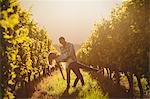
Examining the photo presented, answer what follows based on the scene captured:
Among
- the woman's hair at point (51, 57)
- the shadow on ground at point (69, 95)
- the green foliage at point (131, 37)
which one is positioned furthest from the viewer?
the woman's hair at point (51, 57)

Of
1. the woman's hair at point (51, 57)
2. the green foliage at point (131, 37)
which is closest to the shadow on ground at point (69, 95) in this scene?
the woman's hair at point (51, 57)

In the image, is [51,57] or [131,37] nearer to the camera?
[131,37]

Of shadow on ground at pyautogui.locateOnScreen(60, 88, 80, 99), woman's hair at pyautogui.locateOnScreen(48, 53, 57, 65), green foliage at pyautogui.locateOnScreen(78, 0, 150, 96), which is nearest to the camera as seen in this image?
green foliage at pyautogui.locateOnScreen(78, 0, 150, 96)

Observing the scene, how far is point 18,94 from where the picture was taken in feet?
48.8

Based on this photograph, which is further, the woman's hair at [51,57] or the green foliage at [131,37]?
the woman's hair at [51,57]

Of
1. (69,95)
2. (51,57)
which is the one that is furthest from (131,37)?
(51,57)

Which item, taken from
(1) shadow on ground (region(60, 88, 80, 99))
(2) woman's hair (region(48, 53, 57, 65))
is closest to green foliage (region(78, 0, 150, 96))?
(1) shadow on ground (region(60, 88, 80, 99))

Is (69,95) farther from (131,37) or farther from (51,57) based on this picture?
(131,37)

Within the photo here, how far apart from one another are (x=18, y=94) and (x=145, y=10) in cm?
586

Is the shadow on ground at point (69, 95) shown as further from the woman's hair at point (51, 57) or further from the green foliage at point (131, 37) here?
the green foliage at point (131, 37)

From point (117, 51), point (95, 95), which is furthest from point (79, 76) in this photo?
point (95, 95)

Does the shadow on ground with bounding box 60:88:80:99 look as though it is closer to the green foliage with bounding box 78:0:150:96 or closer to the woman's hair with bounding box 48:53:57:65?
the woman's hair with bounding box 48:53:57:65

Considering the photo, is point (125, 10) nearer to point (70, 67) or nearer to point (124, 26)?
point (124, 26)

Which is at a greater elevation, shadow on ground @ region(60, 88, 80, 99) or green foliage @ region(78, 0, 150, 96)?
green foliage @ region(78, 0, 150, 96)
